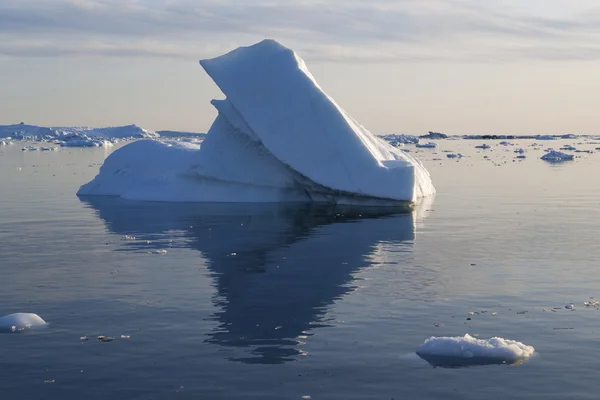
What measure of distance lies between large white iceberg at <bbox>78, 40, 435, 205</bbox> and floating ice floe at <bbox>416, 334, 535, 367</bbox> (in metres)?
15.5

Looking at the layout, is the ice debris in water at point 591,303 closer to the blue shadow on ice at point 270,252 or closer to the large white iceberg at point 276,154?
the blue shadow on ice at point 270,252

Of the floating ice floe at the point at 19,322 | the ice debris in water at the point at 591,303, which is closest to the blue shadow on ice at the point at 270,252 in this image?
the floating ice floe at the point at 19,322

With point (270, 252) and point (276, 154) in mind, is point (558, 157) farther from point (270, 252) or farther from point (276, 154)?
point (270, 252)

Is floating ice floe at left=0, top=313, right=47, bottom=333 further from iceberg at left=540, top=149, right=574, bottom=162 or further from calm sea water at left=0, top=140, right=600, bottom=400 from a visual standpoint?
iceberg at left=540, top=149, right=574, bottom=162

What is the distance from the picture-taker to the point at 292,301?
12430 millimetres

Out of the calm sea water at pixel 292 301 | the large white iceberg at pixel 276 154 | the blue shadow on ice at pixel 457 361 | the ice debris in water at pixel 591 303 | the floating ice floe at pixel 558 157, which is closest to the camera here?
the calm sea water at pixel 292 301

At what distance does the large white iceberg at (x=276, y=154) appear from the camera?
25.1m

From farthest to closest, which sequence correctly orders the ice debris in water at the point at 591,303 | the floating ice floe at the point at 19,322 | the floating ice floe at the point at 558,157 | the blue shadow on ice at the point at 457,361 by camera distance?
the floating ice floe at the point at 558,157 < the ice debris in water at the point at 591,303 < the floating ice floe at the point at 19,322 < the blue shadow on ice at the point at 457,361

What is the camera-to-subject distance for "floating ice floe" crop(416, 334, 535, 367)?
9398 millimetres

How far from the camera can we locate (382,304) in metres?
12.2

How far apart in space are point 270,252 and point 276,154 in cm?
827

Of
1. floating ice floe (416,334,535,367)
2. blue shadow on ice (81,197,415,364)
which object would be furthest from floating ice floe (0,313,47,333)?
floating ice floe (416,334,535,367)

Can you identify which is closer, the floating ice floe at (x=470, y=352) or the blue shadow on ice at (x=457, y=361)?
the blue shadow on ice at (x=457, y=361)

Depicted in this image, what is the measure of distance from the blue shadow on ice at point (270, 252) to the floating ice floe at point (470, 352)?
5.11 feet
